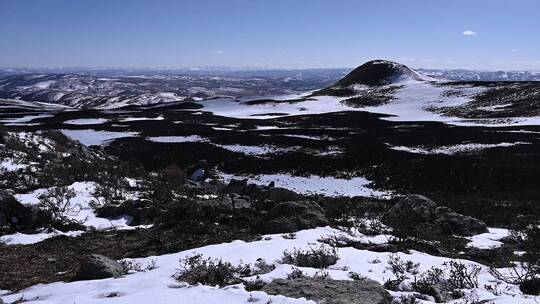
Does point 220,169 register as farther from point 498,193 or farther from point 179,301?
point 179,301

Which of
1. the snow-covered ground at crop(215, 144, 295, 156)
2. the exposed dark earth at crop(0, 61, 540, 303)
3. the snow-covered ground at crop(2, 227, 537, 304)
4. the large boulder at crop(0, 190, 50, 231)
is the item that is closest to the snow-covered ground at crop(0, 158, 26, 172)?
the exposed dark earth at crop(0, 61, 540, 303)

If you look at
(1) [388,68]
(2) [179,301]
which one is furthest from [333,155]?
(1) [388,68]

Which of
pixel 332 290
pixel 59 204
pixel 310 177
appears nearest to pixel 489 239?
pixel 332 290

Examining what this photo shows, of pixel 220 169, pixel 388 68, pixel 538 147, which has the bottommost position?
pixel 220 169

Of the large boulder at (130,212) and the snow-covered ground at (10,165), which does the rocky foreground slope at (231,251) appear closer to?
the large boulder at (130,212)

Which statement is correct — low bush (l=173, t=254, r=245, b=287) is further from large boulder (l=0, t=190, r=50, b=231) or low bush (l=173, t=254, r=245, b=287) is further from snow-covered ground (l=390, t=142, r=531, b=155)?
snow-covered ground (l=390, t=142, r=531, b=155)

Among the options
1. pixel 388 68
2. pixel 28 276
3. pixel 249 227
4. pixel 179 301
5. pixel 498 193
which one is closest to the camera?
pixel 179 301

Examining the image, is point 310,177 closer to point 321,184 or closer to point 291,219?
point 321,184
